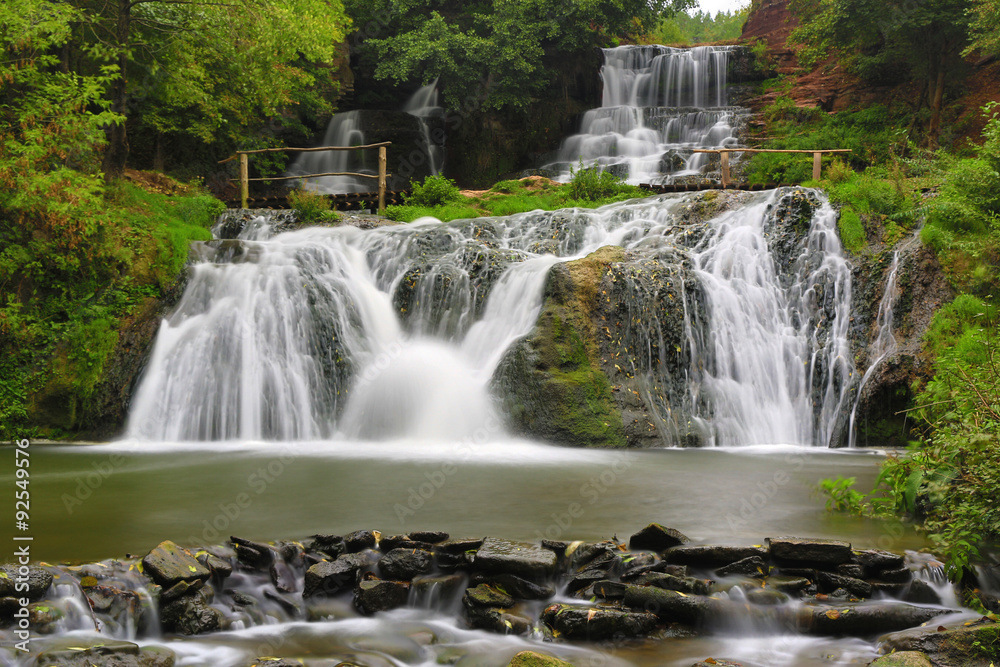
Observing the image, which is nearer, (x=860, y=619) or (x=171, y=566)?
(x=860, y=619)

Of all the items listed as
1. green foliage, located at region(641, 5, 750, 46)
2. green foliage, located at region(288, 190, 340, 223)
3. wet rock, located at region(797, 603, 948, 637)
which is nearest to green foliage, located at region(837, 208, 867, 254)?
wet rock, located at region(797, 603, 948, 637)

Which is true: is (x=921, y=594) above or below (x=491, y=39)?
below

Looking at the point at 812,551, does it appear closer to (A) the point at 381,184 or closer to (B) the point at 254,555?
(B) the point at 254,555

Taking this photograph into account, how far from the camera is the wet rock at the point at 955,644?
11.9 ft

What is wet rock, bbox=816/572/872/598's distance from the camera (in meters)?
4.44

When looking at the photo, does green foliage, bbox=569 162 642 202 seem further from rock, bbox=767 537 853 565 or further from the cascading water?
rock, bbox=767 537 853 565

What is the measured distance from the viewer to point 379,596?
14.8 feet

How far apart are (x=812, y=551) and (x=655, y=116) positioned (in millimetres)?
21606

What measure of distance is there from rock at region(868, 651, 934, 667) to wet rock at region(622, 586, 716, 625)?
0.89 metres

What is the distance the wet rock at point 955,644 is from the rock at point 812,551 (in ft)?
2.43

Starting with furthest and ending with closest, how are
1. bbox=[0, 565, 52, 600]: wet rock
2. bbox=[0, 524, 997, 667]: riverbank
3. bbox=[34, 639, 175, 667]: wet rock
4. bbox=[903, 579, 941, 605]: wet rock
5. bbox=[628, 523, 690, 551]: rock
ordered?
bbox=[628, 523, 690, 551]: rock → bbox=[903, 579, 941, 605]: wet rock → bbox=[0, 565, 52, 600]: wet rock → bbox=[0, 524, 997, 667]: riverbank → bbox=[34, 639, 175, 667]: wet rock

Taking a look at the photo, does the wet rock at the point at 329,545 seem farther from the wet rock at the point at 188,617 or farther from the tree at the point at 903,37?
the tree at the point at 903,37

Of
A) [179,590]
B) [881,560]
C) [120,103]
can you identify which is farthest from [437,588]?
[120,103]

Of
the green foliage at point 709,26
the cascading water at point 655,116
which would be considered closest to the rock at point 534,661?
the cascading water at point 655,116
